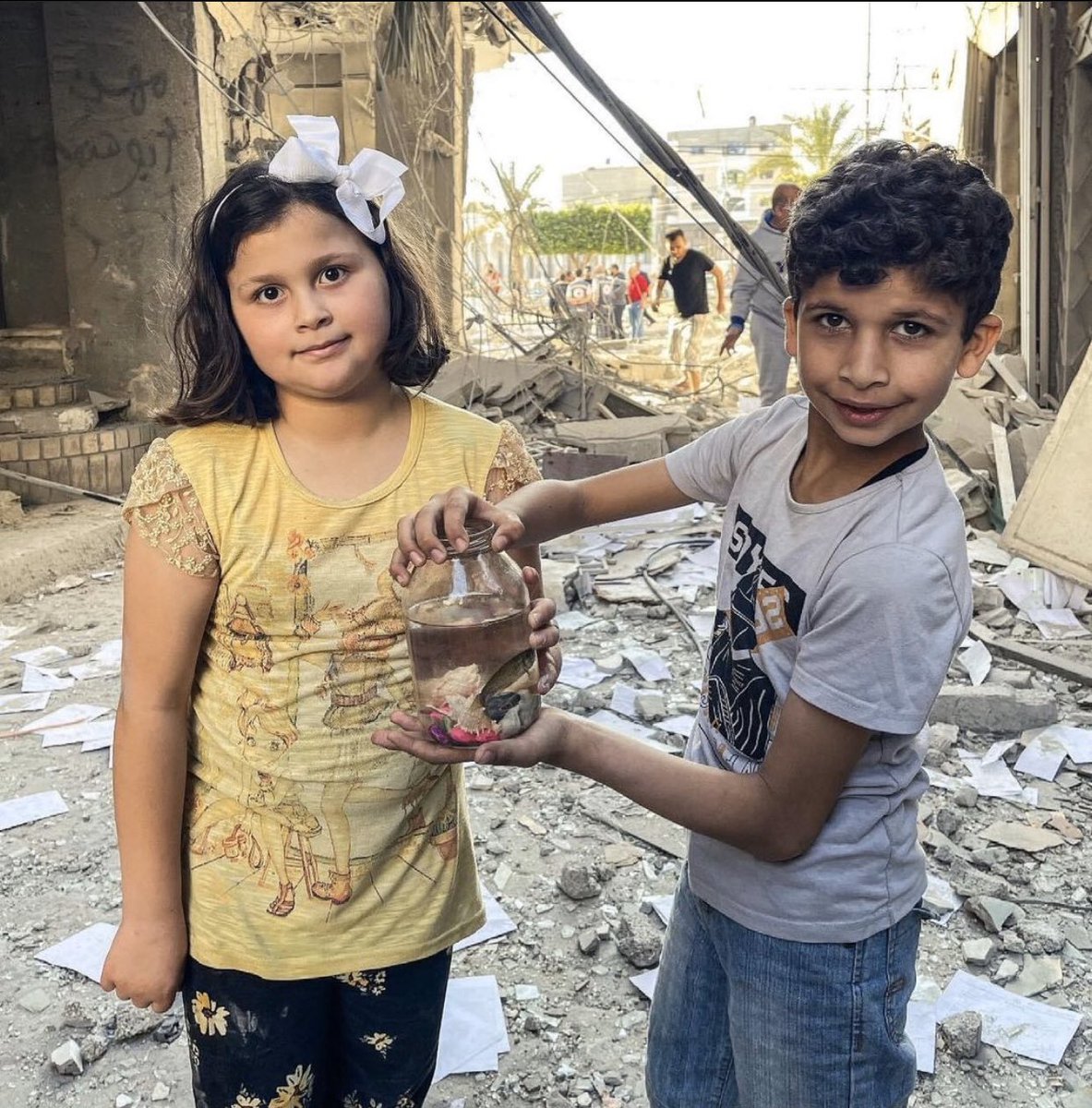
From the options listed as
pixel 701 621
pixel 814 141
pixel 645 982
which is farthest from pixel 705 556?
pixel 814 141

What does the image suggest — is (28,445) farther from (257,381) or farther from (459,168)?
(459,168)

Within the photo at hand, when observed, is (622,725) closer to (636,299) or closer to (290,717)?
(290,717)

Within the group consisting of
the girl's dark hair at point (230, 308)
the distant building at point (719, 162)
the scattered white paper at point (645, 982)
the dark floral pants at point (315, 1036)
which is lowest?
the scattered white paper at point (645, 982)

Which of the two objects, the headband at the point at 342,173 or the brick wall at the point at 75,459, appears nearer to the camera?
the headband at the point at 342,173

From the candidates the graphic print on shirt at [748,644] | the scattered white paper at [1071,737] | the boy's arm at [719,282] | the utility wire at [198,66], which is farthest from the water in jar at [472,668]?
the boy's arm at [719,282]

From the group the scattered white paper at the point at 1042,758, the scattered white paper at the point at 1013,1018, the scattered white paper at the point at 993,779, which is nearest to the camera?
the scattered white paper at the point at 1013,1018

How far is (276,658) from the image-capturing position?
4.65 ft

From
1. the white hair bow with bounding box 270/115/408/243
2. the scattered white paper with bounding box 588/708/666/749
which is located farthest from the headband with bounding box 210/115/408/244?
the scattered white paper with bounding box 588/708/666/749

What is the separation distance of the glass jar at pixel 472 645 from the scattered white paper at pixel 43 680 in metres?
3.41

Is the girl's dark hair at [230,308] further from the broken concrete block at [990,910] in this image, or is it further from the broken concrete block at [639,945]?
the broken concrete block at [990,910]

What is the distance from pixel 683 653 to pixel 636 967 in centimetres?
222

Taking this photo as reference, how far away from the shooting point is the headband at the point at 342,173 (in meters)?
1.39

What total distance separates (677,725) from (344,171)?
2918 mm

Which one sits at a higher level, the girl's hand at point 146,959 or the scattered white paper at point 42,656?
the girl's hand at point 146,959
